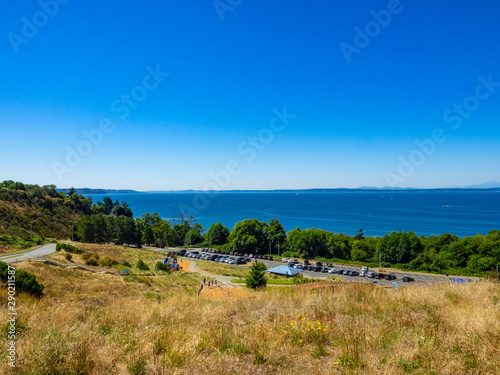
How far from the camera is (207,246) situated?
76.1 meters

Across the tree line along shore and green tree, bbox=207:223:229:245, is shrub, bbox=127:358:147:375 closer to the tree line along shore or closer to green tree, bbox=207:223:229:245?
the tree line along shore

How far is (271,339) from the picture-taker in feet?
15.5

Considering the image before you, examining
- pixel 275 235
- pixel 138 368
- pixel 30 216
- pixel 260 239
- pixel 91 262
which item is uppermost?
pixel 138 368

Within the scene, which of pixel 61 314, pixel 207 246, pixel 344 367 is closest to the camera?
pixel 344 367

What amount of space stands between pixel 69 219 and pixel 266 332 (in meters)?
79.4

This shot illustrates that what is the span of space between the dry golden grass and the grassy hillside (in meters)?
40.3

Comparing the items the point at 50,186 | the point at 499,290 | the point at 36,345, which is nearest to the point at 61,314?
the point at 36,345

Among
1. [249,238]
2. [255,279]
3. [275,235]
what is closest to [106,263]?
[255,279]

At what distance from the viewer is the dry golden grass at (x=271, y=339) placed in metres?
3.66

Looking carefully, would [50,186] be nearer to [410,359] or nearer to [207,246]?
[207,246]

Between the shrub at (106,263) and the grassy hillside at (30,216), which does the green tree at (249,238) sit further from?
the shrub at (106,263)

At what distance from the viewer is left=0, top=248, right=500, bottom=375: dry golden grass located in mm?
3662

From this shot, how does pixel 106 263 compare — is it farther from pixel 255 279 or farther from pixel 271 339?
pixel 271 339

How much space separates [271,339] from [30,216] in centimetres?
6620
